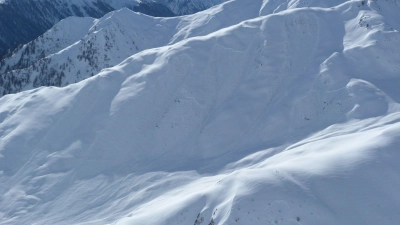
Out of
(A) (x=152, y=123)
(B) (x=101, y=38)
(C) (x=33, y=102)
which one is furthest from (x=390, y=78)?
(B) (x=101, y=38)

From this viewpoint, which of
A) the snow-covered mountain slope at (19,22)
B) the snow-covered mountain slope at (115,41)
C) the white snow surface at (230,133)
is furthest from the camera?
the snow-covered mountain slope at (19,22)

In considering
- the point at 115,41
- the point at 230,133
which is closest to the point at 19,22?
the point at 115,41

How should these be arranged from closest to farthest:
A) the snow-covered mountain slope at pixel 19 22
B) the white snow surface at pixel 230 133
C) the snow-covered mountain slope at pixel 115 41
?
the white snow surface at pixel 230 133
the snow-covered mountain slope at pixel 115 41
the snow-covered mountain slope at pixel 19 22

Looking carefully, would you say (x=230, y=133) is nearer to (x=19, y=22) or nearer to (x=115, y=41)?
(x=115, y=41)

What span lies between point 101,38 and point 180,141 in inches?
2867

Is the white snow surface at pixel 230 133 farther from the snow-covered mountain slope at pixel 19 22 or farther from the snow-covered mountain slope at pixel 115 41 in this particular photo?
the snow-covered mountain slope at pixel 19 22

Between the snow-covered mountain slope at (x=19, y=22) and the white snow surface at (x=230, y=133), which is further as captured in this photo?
the snow-covered mountain slope at (x=19, y=22)

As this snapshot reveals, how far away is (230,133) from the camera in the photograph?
30.2m

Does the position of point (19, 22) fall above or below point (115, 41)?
above

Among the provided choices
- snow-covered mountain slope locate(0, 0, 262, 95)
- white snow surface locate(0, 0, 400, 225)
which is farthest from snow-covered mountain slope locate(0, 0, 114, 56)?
white snow surface locate(0, 0, 400, 225)

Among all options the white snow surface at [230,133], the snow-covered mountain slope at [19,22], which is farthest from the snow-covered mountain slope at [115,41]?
the snow-covered mountain slope at [19,22]

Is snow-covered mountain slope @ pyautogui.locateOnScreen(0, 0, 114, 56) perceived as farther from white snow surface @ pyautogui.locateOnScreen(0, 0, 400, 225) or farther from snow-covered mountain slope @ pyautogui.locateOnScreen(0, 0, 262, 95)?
white snow surface @ pyautogui.locateOnScreen(0, 0, 400, 225)

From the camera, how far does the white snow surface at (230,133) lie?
1794cm

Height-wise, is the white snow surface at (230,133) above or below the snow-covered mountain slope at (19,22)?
below
